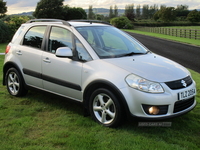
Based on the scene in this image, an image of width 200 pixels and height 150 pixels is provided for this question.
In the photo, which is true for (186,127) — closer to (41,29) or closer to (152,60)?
(152,60)

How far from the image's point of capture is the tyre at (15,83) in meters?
5.65

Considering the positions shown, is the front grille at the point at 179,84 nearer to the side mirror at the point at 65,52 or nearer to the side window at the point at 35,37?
the side mirror at the point at 65,52

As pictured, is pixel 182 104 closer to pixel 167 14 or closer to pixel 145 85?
pixel 145 85

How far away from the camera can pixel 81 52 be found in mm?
4484

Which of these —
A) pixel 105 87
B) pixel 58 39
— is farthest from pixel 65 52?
pixel 105 87

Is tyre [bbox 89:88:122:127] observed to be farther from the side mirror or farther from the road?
the road

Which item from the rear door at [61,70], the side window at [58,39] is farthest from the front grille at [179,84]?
the side window at [58,39]

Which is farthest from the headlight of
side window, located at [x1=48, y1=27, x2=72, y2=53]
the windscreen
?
side window, located at [x1=48, y1=27, x2=72, y2=53]

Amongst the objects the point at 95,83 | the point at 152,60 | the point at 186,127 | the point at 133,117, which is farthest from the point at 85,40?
the point at 186,127

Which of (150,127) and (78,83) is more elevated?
(78,83)

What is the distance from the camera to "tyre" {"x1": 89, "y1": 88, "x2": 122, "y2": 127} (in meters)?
3.94

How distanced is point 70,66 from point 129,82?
118cm

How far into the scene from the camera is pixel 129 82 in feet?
12.4

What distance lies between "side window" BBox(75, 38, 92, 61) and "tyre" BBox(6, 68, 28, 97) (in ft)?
5.69
